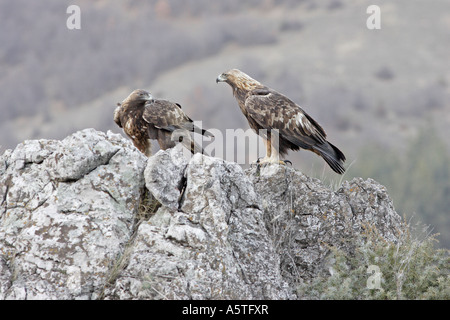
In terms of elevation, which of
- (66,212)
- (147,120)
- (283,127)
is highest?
(147,120)

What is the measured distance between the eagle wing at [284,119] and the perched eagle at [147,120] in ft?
4.60

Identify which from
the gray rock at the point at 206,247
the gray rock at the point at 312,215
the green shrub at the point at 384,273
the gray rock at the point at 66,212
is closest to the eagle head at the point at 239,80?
the gray rock at the point at 312,215

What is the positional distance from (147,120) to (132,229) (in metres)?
3.81

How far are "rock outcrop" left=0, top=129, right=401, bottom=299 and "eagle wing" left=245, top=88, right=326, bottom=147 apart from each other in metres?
2.03

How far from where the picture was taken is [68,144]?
249 inches

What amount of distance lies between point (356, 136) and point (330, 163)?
45.2m

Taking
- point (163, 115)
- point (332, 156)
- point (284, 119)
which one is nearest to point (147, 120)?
point (163, 115)

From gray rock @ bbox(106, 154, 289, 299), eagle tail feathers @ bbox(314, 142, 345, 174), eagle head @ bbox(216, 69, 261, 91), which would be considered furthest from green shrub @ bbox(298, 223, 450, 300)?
eagle head @ bbox(216, 69, 261, 91)

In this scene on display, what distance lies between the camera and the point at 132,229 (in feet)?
20.1

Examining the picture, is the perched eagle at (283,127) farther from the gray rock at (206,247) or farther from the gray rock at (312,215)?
the gray rock at (206,247)

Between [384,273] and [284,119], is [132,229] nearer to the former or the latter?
[384,273]

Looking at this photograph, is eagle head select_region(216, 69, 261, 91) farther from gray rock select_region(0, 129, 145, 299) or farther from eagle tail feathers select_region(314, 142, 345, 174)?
gray rock select_region(0, 129, 145, 299)

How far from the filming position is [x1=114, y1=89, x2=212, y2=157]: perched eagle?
9.79m

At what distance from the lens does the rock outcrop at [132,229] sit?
5.62 meters
